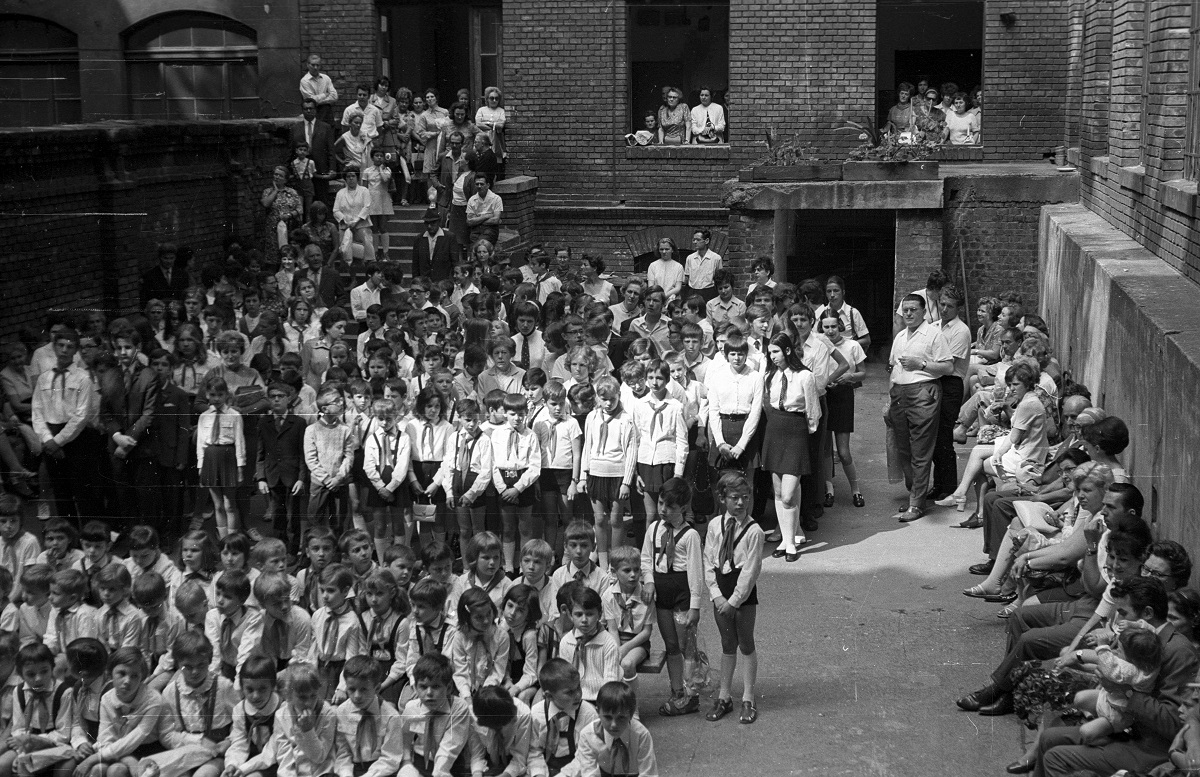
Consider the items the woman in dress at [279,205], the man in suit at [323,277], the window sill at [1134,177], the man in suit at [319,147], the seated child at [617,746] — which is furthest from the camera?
the man in suit at [319,147]

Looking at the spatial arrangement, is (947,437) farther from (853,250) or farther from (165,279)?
(165,279)

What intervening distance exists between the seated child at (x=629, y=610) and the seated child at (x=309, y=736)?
1624 millimetres

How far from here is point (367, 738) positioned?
714 cm

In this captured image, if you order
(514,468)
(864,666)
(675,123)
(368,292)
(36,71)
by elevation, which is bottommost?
(864,666)

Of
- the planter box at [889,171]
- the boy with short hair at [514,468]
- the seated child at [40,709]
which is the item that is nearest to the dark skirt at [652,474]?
the boy with short hair at [514,468]

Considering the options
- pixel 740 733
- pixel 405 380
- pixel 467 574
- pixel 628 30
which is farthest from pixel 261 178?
pixel 740 733

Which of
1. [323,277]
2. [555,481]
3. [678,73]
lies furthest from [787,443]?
[678,73]

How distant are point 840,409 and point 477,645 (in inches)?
198

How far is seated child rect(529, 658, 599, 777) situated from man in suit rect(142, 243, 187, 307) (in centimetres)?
862

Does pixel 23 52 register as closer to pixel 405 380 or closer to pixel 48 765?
pixel 405 380

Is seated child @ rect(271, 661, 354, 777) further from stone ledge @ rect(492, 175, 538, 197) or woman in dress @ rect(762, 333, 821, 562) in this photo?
stone ledge @ rect(492, 175, 538, 197)

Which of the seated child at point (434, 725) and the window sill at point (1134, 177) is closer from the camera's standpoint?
→ the seated child at point (434, 725)

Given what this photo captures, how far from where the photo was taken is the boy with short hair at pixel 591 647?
24.0ft

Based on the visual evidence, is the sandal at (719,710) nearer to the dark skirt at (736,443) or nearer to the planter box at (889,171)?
the dark skirt at (736,443)
